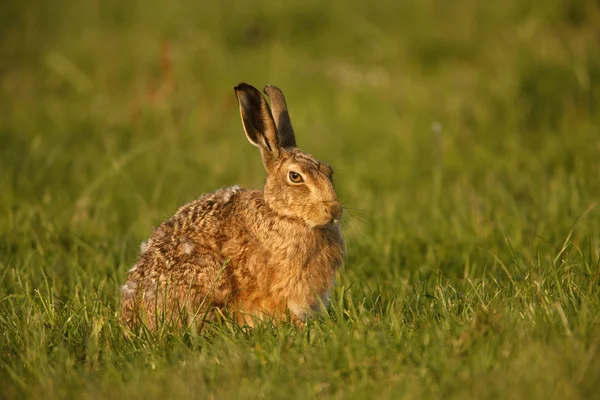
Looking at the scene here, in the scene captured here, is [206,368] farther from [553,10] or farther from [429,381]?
[553,10]

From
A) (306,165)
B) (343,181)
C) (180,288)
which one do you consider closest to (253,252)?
(180,288)

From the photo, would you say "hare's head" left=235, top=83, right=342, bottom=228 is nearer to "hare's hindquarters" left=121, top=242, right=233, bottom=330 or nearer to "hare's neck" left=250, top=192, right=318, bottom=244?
"hare's neck" left=250, top=192, right=318, bottom=244

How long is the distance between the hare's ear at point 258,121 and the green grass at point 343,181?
0.59m

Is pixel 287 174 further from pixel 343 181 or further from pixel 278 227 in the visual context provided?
pixel 343 181

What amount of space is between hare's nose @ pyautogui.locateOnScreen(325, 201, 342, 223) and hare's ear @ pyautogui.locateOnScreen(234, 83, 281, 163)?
1.80 feet

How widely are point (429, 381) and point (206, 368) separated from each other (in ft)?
3.00

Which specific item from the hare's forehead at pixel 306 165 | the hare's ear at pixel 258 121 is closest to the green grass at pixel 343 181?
the hare's forehead at pixel 306 165

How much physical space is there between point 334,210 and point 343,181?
3.01m

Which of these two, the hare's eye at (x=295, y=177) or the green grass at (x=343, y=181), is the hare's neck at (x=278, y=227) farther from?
the green grass at (x=343, y=181)

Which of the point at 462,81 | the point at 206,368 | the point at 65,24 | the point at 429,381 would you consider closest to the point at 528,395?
the point at 429,381

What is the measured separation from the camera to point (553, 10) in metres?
9.12

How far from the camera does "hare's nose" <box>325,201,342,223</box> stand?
4.48 metres

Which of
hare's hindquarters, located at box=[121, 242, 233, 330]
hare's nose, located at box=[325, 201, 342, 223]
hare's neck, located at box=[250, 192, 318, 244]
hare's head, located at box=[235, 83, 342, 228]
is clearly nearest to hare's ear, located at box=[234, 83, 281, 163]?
hare's head, located at box=[235, 83, 342, 228]

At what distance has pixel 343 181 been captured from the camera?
747 cm
